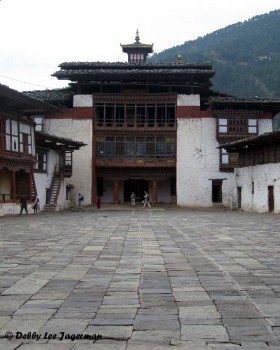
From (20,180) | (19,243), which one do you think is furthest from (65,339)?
(20,180)

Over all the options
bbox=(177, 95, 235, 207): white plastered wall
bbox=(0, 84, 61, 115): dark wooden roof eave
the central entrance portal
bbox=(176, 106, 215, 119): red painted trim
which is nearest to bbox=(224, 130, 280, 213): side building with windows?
bbox=(177, 95, 235, 207): white plastered wall

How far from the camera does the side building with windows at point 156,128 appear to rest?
4584cm

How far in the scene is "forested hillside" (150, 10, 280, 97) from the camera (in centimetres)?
9902

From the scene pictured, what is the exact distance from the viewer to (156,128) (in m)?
46.5

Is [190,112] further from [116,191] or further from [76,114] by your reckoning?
[76,114]

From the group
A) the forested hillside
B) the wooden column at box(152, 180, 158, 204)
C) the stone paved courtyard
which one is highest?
the forested hillside

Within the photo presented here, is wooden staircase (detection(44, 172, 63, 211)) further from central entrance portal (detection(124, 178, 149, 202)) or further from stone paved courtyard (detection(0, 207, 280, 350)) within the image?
stone paved courtyard (detection(0, 207, 280, 350))

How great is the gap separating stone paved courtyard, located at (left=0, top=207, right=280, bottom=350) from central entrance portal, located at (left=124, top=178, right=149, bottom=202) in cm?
3775

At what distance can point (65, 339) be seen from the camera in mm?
4711

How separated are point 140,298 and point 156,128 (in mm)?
40497

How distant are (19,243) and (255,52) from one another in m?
114

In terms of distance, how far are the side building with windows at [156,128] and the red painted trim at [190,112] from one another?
94mm

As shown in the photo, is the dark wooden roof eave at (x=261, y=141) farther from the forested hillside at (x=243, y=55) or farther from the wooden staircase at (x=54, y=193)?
the forested hillside at (x=243, y=55)

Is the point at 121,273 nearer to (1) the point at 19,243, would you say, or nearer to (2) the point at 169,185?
(1) the point at 19,243
